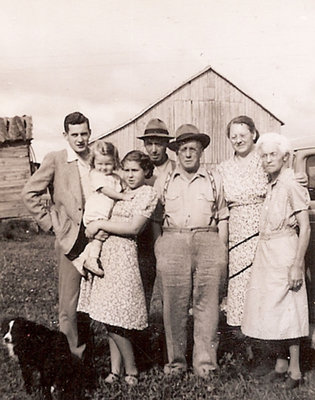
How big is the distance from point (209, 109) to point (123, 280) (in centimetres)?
1618

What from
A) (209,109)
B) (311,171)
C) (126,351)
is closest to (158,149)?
(311,171)

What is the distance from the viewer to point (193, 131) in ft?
13.9

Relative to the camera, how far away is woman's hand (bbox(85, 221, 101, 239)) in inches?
159

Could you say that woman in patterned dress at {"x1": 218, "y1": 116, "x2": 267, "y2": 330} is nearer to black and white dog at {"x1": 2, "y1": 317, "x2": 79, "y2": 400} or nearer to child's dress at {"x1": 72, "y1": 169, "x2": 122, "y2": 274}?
child's dress at {"x1": 72, "y1": 169, "x2": 122, "y2": 274}

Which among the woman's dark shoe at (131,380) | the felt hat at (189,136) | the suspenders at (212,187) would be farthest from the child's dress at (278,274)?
the woman's dark shoe at (131,380)

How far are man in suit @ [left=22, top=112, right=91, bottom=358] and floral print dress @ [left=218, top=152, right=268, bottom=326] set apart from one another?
120cm

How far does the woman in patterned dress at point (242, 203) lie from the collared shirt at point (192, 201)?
0.34 ft

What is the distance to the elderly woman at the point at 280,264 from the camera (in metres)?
3.86

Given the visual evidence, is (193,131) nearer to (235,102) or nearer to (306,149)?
(306,149)

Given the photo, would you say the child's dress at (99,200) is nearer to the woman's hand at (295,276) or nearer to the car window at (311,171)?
the woman's hand at (295,276)

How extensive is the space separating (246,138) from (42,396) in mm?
2538

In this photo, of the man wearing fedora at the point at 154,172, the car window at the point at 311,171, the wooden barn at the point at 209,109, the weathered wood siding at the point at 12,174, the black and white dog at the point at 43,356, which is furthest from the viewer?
the wooden barn at the point at 209,109

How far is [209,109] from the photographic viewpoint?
19.5 m

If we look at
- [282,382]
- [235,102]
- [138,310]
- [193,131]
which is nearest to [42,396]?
[138,310]
